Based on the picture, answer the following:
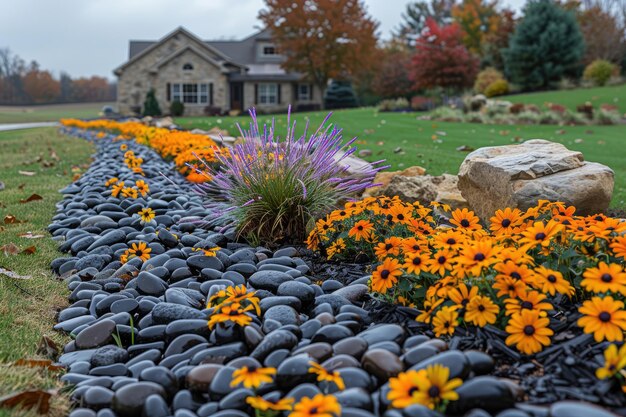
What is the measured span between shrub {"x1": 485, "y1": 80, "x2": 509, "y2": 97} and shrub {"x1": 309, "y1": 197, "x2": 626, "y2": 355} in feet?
78.2

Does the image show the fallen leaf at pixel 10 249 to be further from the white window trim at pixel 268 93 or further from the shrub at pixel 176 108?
the white window trim at pixel 268 93

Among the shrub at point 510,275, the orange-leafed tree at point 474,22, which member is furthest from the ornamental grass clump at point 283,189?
the orange-leafed tree at point 474,22

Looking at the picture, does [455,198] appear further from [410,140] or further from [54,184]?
[410,140]

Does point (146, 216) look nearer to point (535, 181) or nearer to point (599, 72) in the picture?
point (535, 181)

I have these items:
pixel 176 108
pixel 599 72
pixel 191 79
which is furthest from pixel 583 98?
pixel 191 79

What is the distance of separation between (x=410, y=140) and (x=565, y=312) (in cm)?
871

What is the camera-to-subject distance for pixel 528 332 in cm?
196

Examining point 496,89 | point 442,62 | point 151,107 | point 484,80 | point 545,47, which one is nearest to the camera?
point 442,62

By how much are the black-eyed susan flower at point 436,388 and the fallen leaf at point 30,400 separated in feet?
4.23

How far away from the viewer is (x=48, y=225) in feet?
14.5

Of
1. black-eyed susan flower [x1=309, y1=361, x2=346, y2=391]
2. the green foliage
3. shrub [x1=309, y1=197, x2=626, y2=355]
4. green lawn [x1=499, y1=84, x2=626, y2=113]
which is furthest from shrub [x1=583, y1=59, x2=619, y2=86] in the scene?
black-eyed susan flower [x1=309, y1=361, x2=346, y2=391]

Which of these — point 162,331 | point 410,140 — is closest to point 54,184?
point 162,331

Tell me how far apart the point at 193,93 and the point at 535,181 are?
90.5ft

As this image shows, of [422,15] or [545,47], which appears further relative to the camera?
[422,15]
